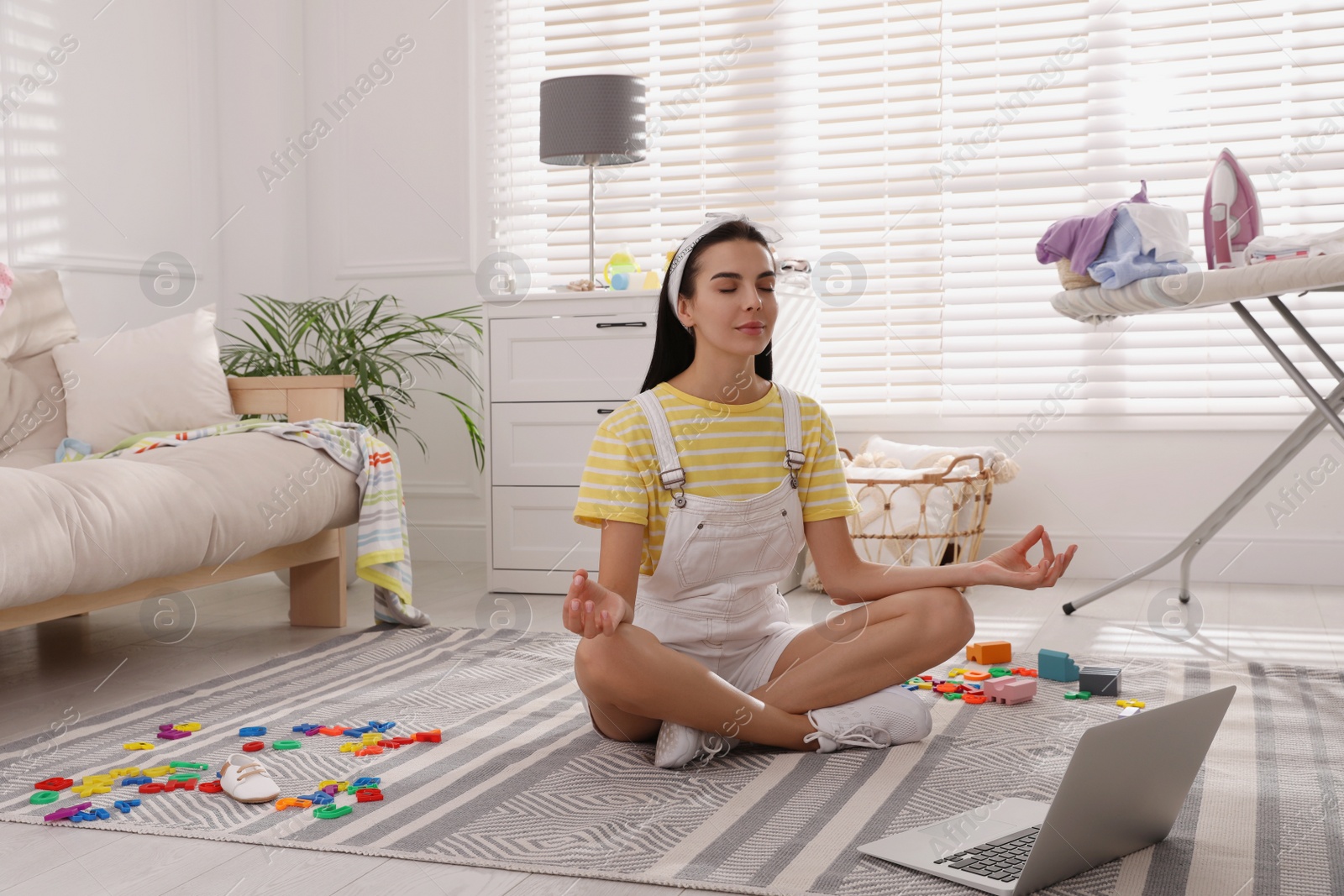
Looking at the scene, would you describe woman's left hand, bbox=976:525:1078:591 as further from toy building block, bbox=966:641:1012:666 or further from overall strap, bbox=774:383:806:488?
toy building block, bbox=966:641:1012:666

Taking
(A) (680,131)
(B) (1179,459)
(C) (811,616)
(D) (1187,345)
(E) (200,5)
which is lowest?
(C) (811,616)

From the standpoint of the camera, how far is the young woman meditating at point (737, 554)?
58.6 inches

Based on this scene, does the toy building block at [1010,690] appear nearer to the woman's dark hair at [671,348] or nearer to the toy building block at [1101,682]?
the toy building block at [1101,682]

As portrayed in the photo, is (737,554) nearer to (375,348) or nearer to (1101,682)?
(1101,682)

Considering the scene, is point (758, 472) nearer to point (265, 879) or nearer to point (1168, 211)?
point (265, 879)

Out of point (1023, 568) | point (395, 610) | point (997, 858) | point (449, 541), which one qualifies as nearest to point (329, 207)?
point (449, 541)

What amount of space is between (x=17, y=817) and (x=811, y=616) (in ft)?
5.41

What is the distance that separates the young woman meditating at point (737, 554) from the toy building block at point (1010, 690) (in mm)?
263

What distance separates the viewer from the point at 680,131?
354cm

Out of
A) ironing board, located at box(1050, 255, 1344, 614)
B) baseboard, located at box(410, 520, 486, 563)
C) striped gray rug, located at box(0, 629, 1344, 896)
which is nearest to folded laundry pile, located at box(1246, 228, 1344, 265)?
ironing board, located at box(1050, 255, 1344, 614)

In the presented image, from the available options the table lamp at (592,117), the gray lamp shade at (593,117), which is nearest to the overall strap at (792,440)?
the table lamp at (592,117)

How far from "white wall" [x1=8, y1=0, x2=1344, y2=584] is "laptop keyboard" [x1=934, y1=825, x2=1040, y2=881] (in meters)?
2.13

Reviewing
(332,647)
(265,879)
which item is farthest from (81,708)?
(265,879)

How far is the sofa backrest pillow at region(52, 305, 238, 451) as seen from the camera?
2553 millimetres
